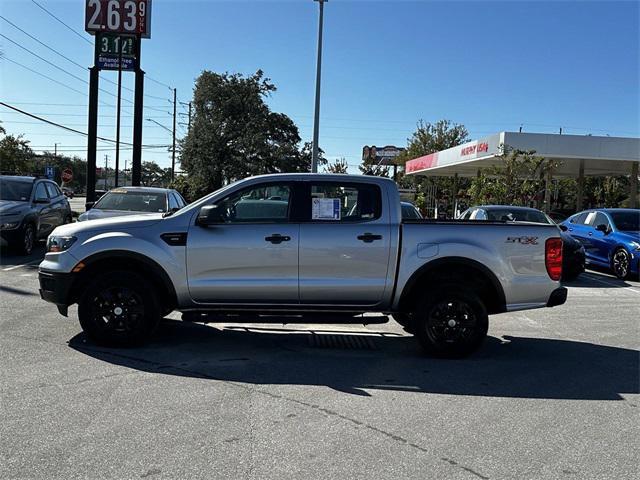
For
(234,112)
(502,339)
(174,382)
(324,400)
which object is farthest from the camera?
(234,112)

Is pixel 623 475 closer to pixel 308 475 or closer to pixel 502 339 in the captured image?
pixel 308 475

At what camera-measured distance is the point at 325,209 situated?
19.6ft

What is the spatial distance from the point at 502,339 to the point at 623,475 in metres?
3.53

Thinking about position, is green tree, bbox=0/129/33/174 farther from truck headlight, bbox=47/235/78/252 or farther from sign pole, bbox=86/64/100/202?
truck headlight, bbox=47/235/78/252

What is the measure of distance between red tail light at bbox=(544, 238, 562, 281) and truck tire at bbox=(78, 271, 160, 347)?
4.15 metres

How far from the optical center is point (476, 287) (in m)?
6.16

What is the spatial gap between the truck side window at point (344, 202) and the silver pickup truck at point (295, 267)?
0.05 ft

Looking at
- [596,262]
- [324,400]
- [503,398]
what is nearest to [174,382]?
[324,400]

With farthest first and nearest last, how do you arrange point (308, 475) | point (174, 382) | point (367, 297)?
point (367, 297) → point (174, 382) → point (308, 475)

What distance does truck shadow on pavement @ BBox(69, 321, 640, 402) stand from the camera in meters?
5.14

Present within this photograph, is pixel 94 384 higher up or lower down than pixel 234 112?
lower down

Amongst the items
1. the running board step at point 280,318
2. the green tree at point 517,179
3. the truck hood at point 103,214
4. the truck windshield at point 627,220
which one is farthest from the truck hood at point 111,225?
the green tree at point 517,179

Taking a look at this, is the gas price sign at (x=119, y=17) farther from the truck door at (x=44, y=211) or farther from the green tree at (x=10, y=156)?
the green tree at (x=10, y=156)

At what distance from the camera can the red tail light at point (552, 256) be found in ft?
19.7
